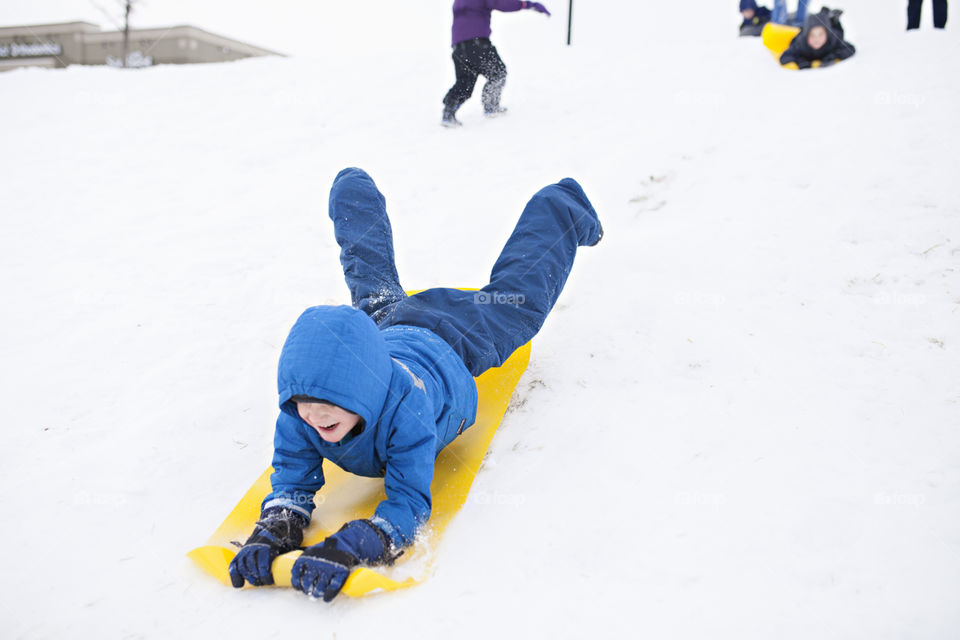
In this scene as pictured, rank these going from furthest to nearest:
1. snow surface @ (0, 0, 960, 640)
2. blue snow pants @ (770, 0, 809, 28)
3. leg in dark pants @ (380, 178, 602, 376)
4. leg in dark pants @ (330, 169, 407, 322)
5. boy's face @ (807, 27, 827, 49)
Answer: blue snow pants @ (770, 0, 809, 28)
boy's face @ (807, 27, 827, 49)
leg in dark pants @ (330, 169, 407, 322)
leg in dark pants @ (380, 178, 602, 376)
snow surface @ (0, 0, 960, 640)

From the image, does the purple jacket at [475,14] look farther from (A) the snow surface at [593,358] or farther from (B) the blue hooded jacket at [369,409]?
(B) the blue hooded jacket at [369,409]

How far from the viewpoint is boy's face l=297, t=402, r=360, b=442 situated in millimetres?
1676

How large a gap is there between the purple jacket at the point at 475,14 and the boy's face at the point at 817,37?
250 centimetres

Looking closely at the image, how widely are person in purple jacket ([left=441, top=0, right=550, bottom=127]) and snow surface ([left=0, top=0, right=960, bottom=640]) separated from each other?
437mm

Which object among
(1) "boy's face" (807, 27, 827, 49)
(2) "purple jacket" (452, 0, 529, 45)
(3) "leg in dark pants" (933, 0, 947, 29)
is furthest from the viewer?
(3) "leg in dark pants" (933, 0, 947, 29)

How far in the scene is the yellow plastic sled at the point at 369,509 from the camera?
5.45 ft

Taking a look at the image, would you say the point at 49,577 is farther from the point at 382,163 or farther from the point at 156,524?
the point at 382,163

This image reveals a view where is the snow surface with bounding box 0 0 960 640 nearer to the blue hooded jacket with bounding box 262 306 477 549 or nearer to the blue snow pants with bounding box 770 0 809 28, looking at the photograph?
the blue hooded jacket with bounding box 262 306 477 549

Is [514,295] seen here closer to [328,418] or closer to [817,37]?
[328,418]

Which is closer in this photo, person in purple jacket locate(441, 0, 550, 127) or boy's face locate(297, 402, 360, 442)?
boy's face locate(297, 402, 360, 442)

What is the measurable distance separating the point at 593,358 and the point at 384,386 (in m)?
1.20

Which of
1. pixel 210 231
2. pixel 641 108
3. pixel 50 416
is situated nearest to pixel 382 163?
pixel 210 231

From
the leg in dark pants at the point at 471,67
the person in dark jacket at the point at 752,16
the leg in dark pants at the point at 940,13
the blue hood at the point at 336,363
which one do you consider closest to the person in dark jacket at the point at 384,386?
the blue hood at the point at 336,363

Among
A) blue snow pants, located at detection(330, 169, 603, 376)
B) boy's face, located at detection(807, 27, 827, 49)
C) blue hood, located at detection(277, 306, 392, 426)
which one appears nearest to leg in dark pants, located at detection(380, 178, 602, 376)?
blue snow pants, located at detection(330, 169, 603, 376)
